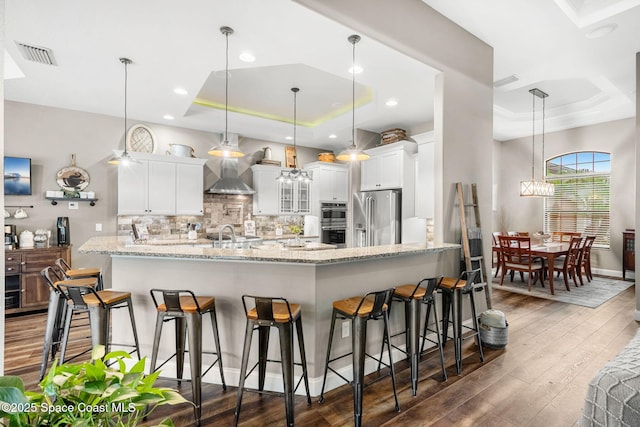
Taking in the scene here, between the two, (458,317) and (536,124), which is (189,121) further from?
(536,124)

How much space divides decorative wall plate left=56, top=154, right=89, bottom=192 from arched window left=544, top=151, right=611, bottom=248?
9.40 meters

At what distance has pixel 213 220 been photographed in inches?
234

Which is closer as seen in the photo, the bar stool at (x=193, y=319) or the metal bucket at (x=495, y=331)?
the bar stool at (x=193, y=319)

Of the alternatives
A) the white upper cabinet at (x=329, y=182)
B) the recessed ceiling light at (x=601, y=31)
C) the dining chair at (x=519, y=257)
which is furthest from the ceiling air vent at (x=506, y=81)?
the white upper cabinet at (x=329, y=182)

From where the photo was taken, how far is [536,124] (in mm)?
6805

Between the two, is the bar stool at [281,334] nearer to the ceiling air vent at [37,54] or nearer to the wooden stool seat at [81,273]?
the wooden stool seat at [81,273]

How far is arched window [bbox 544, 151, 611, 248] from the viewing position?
661cm

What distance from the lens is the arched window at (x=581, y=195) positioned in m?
6.61

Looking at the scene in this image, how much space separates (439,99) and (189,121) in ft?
13.4

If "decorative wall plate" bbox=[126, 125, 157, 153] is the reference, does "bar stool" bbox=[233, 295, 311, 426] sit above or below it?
below

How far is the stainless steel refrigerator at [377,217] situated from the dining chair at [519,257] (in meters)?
1.94

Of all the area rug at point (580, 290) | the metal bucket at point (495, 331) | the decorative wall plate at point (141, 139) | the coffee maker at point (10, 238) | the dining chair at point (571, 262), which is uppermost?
the decorative wall plate at point (141, 139)

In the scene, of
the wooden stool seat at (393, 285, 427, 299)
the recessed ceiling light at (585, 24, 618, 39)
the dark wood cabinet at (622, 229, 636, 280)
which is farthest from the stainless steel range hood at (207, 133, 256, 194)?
the dark wood cabinet at (622, 229, 636, 280)

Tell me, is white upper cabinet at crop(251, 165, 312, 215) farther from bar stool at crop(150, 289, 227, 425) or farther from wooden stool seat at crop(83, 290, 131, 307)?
bar stool at crop(150, 289, 227, 425)
